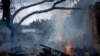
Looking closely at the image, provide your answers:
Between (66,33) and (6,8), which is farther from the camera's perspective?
(66,33)

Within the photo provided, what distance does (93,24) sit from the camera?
60.7 feet

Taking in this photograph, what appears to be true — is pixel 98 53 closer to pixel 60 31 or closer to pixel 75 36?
pixel 75 36

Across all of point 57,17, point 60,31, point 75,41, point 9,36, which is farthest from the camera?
point 57,17

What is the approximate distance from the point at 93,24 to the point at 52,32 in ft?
37.3

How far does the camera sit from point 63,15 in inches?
1195

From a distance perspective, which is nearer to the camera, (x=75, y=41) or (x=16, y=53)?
(x=16, y=53)

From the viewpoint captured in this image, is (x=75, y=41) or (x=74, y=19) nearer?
(x=75, y=41)

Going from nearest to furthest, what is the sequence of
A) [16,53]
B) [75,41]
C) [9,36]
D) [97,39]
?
1. [16,53]
2. [97,39]
3. [9,36]
4. [75,41]

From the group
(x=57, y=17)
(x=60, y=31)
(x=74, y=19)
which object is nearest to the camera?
(x=74, y=19)

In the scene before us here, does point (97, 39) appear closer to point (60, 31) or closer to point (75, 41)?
point (75, 41)

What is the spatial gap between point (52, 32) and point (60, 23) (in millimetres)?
1825

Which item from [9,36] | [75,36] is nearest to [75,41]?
[75,36]

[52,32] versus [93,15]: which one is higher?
[93,15]

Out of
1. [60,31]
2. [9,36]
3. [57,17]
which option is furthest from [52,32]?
[9,36]
